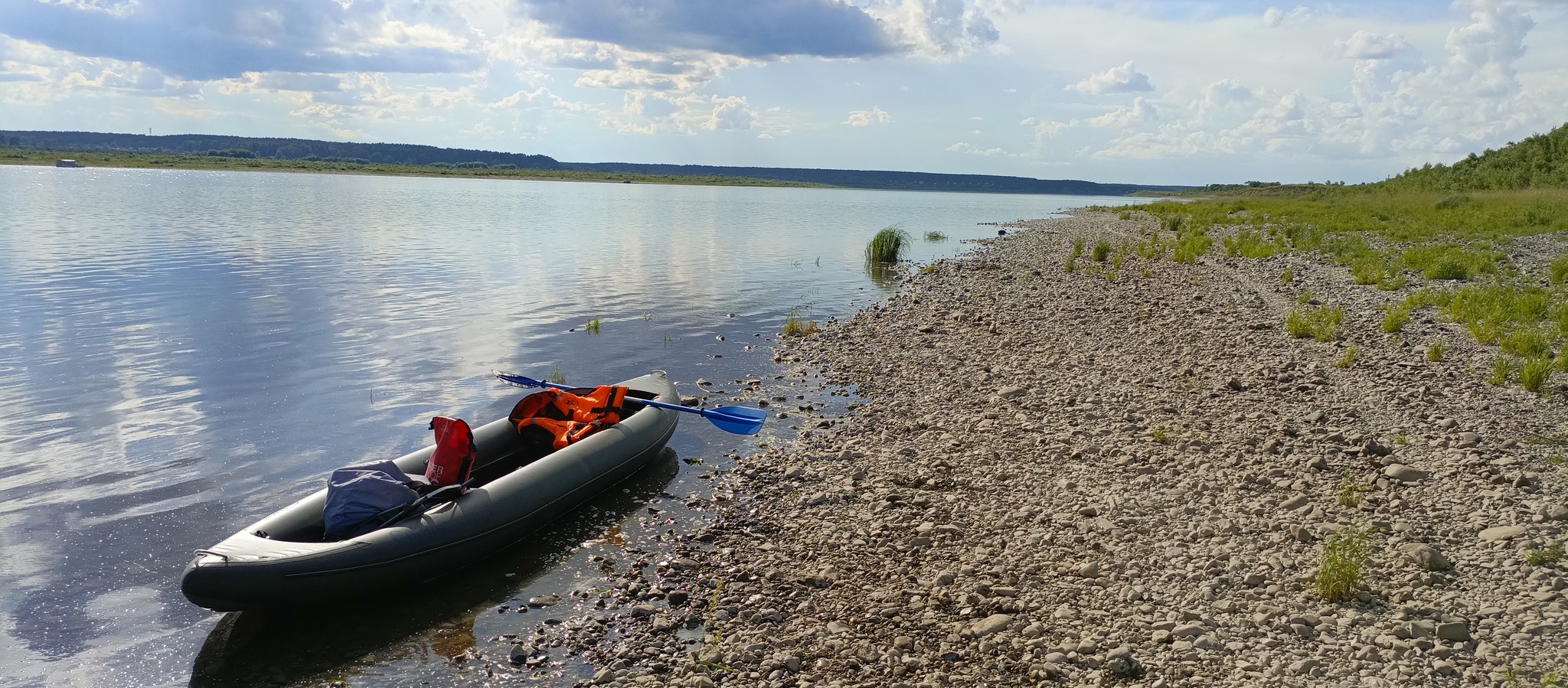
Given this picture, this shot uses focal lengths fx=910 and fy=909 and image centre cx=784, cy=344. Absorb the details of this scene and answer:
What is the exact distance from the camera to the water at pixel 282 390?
726 centimetres

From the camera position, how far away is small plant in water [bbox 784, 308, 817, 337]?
19922 mm

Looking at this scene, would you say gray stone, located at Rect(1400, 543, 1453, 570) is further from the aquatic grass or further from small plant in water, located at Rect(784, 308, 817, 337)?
small plant in water, located at Rect(784, 308, 817, 337)

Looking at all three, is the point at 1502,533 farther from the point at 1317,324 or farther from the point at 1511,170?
the point at 1511,170

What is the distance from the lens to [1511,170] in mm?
44719

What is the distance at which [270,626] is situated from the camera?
24.3ft

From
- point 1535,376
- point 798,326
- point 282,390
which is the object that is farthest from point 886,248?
point 1535,376

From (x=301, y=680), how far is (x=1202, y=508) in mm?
7426

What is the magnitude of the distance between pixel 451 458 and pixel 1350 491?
840cm

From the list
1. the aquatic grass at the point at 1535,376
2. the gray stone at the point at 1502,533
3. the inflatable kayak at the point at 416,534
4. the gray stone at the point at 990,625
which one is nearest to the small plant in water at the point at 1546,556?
the gray stone at the point at 1502,533

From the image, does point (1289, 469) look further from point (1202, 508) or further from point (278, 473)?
point (278, 473)

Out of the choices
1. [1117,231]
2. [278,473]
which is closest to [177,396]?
[278,473]

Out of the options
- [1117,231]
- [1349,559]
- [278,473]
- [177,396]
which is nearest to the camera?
[1349,559]

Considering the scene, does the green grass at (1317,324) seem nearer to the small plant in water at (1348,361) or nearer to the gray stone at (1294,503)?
the small plant in water at (1348,361)

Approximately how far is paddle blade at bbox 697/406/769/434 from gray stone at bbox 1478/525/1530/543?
7300 millimetres
